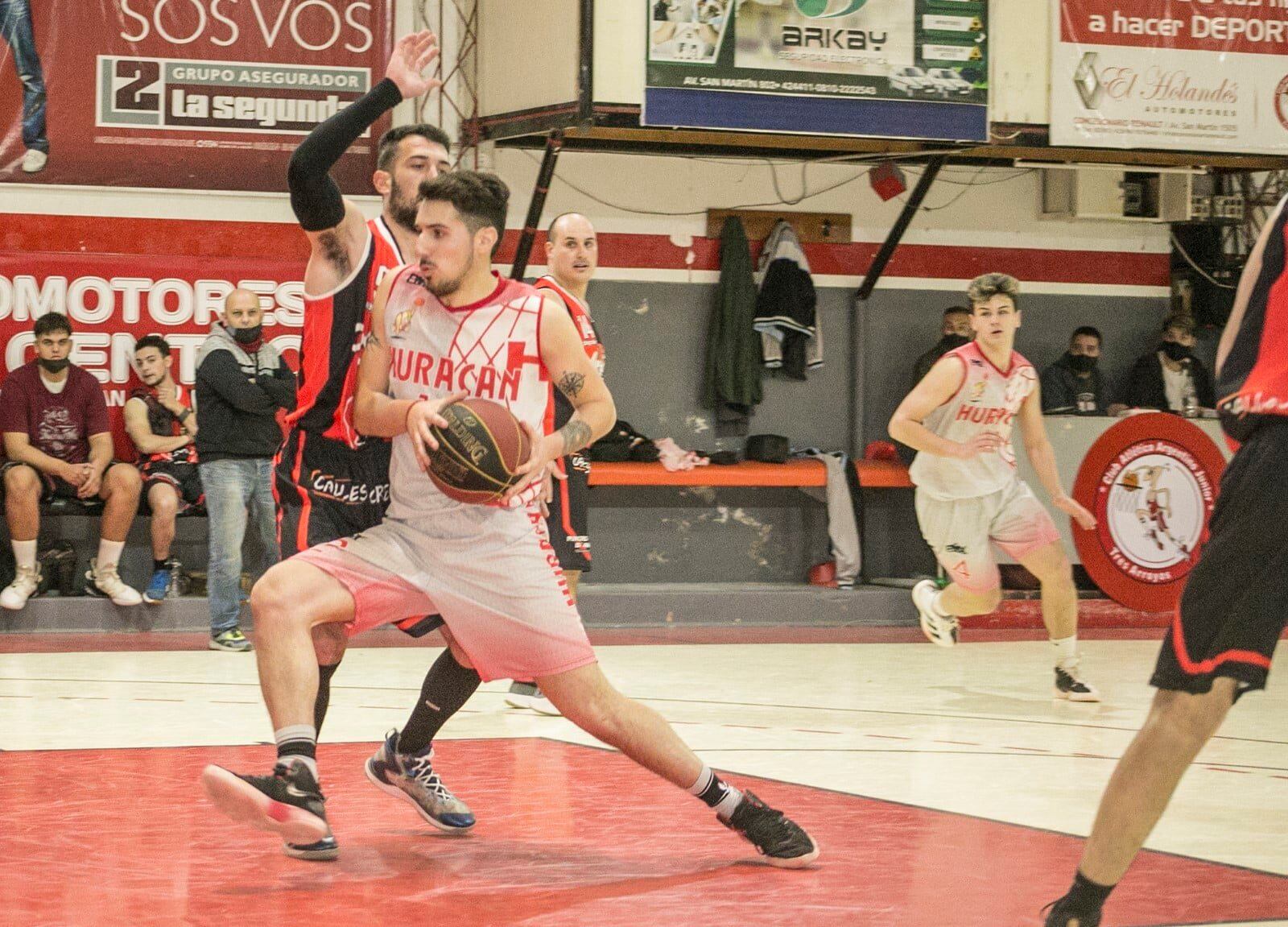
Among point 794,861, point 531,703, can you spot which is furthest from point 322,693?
point 531,703

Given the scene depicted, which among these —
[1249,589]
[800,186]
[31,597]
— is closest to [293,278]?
[31,597]

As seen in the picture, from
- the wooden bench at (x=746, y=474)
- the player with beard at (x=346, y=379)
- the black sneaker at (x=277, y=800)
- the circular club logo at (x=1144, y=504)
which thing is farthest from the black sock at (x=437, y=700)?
the circular club logo at (x=1144, y=504)

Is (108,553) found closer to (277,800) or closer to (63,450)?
(63,450)

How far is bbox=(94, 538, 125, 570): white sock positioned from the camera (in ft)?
32.5

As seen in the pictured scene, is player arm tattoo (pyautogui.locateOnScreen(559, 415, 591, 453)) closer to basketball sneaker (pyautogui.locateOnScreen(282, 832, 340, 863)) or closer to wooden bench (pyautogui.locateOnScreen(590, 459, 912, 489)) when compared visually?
basketball sneaker (pyautogui.locateOnScreen(282, 832, 340, 863))

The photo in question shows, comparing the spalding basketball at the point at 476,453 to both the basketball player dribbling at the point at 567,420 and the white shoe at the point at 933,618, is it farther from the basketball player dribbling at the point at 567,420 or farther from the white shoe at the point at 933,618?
the white shoe at the point at 933,618

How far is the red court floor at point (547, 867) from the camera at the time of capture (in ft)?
12.6

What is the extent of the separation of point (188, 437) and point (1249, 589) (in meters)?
8.14

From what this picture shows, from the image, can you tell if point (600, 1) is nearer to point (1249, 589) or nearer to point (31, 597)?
point (31, 597)

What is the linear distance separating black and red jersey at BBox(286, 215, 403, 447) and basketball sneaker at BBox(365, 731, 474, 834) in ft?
2.93

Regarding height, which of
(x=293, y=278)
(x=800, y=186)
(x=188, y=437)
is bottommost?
(x=188, y=437)

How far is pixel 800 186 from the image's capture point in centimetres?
1226

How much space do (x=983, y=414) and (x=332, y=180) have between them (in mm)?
4002

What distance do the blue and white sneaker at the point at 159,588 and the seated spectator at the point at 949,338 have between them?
5267mm
